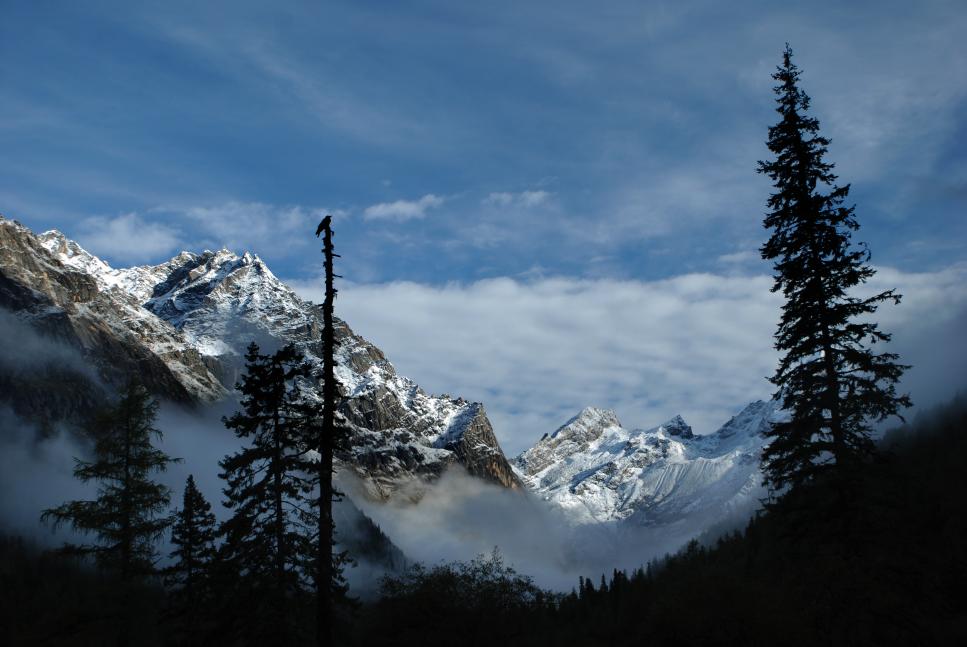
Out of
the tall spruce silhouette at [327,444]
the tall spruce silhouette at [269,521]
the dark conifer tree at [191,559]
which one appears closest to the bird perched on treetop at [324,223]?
the tall spruce silhouette at [327,444]

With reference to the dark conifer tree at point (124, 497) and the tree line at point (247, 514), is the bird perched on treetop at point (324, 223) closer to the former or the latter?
the tree line at point (247, 514)

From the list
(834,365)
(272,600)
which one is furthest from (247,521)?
(834,365)

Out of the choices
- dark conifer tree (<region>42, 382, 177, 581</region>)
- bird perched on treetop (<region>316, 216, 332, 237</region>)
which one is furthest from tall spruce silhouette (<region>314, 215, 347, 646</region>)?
dark conifer tree (<region>42, 382, 177, 581</region>)

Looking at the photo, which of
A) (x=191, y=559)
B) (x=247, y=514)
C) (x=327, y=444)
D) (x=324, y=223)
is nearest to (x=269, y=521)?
(x=247, y=514)

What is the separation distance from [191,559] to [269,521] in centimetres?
1739

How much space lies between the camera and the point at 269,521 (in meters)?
30.7

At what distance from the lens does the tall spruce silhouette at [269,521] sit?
95.8ft

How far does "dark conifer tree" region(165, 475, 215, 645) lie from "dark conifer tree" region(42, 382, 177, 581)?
7.22 m

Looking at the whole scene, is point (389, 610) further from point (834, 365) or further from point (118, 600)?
point (834, 365)

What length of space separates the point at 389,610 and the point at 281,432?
10621 mm

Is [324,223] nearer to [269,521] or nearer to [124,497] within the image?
[269,521]

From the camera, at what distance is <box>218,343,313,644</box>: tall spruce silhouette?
29188 mm

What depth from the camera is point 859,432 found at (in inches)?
963

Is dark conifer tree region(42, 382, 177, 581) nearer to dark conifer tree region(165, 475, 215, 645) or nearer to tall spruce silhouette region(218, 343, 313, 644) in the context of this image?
tall spruce silhouette region(218, 343, 313, 644)
